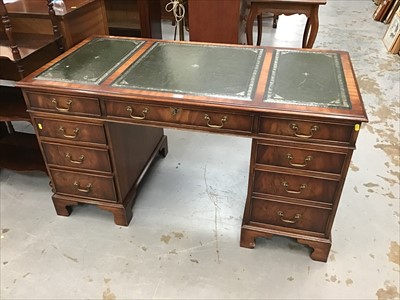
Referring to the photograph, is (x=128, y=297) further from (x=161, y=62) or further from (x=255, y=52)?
(x=255, y=52)

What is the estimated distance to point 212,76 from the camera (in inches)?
60.8

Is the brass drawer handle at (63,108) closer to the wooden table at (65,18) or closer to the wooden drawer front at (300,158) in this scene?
the wooden table at (65,18)

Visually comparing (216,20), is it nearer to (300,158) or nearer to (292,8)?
(292,8)

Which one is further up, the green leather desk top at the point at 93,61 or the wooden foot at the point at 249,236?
the green leather desk top at the point at 93,61

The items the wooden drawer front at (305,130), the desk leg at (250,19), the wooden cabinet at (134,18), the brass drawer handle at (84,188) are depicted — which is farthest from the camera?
the wooden cabinet at (134,18)

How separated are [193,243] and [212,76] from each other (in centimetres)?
81

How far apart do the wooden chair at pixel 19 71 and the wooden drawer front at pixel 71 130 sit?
26 centimetres

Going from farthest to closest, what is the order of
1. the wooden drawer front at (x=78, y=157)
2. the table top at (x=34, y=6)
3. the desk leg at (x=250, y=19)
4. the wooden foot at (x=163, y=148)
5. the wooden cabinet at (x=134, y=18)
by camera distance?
the wooden cabinet at (x=134, y=18) → the desk leg at (x=250, y=19) → the wooden foot at (x=163, y=148) → the table top at (x=34, y=6) → the wooden drawer front at (x=78, y=157)

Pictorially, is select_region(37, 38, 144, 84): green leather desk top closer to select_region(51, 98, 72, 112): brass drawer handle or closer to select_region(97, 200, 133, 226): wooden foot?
select_region(51, 98, 72, 112): brass drawer handle

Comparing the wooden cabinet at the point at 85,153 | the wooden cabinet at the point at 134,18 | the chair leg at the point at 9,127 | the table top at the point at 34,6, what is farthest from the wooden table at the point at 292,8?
the chair leg at the point at 9,127

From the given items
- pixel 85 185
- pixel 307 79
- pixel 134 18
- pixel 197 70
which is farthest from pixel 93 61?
pixel 134 18

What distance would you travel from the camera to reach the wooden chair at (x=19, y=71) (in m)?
1.74

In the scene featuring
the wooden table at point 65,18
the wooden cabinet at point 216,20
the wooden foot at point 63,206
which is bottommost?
the wooden foot at point 63,206

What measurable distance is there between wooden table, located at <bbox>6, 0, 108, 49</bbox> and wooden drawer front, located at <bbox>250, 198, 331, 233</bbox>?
1.29 m
